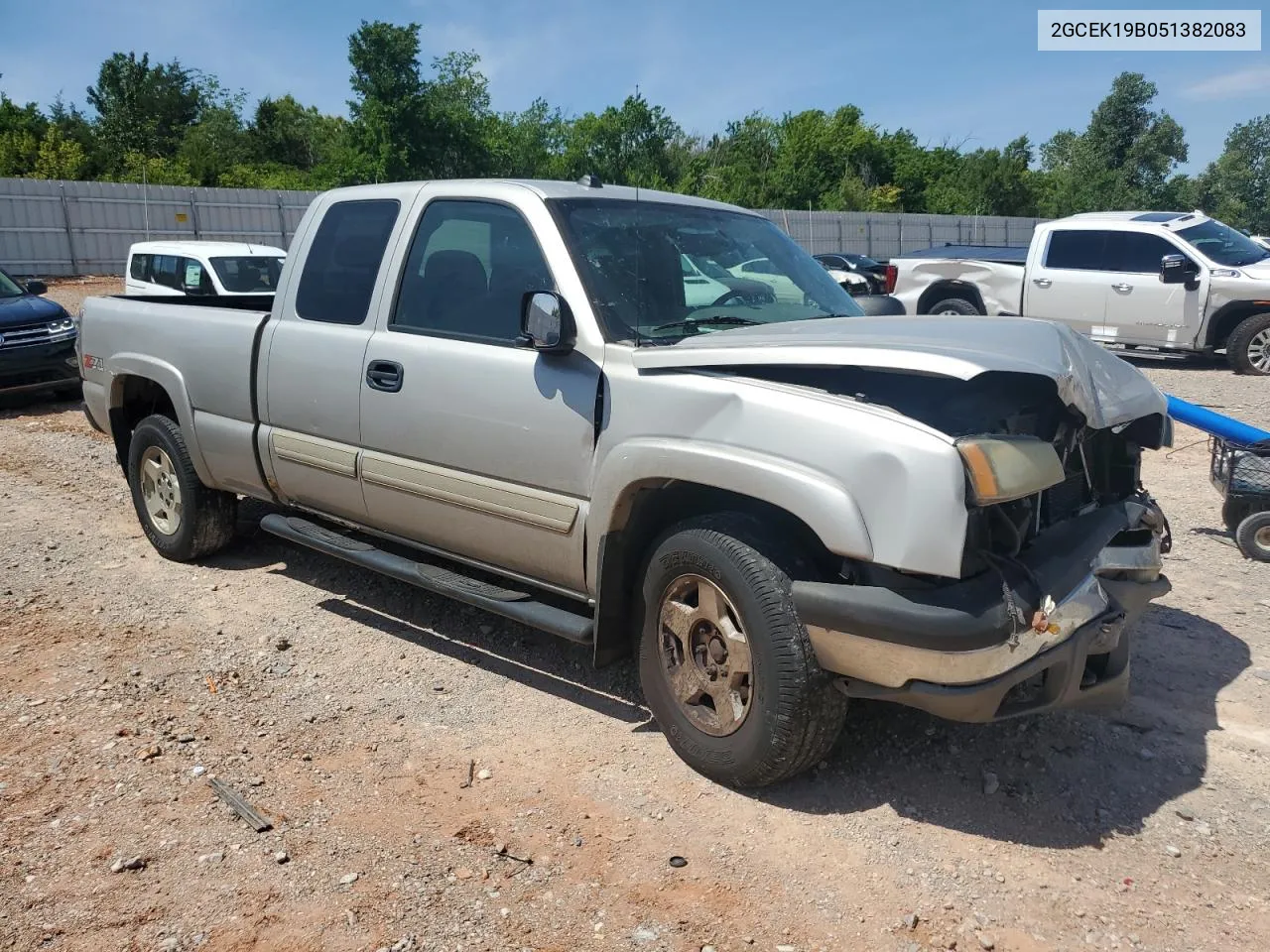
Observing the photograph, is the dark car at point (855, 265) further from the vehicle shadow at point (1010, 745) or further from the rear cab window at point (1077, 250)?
the vehicle shadow at point (1010, 745)

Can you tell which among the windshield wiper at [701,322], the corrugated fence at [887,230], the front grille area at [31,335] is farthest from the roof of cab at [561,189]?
the corrugated fence at [887,230]

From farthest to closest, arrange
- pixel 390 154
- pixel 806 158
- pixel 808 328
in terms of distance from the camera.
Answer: pixel 806 158 → pixel 390 154 → pixel 808 328

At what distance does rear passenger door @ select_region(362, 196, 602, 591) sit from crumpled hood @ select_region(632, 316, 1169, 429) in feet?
1.55

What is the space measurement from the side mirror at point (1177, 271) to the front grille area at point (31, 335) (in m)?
12.5

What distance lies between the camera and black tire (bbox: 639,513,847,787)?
3176mm

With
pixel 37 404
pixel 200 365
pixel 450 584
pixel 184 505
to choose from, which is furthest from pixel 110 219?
pixel 450 584

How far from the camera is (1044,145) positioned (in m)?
76.9

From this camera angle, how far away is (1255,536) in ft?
18.7

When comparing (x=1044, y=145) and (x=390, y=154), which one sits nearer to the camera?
(x=390, y=154)

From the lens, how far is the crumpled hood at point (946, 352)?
3.06 meters

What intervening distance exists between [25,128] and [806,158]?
1419 inches

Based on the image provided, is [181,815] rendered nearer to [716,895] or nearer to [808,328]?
[716,895]

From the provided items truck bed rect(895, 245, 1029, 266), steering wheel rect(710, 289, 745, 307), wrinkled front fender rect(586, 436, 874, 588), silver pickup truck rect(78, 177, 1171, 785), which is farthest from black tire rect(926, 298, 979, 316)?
wrinkled front fender rect(586, 436, 874, 588)

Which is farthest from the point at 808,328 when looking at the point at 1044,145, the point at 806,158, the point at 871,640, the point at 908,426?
the point at 1044,145
